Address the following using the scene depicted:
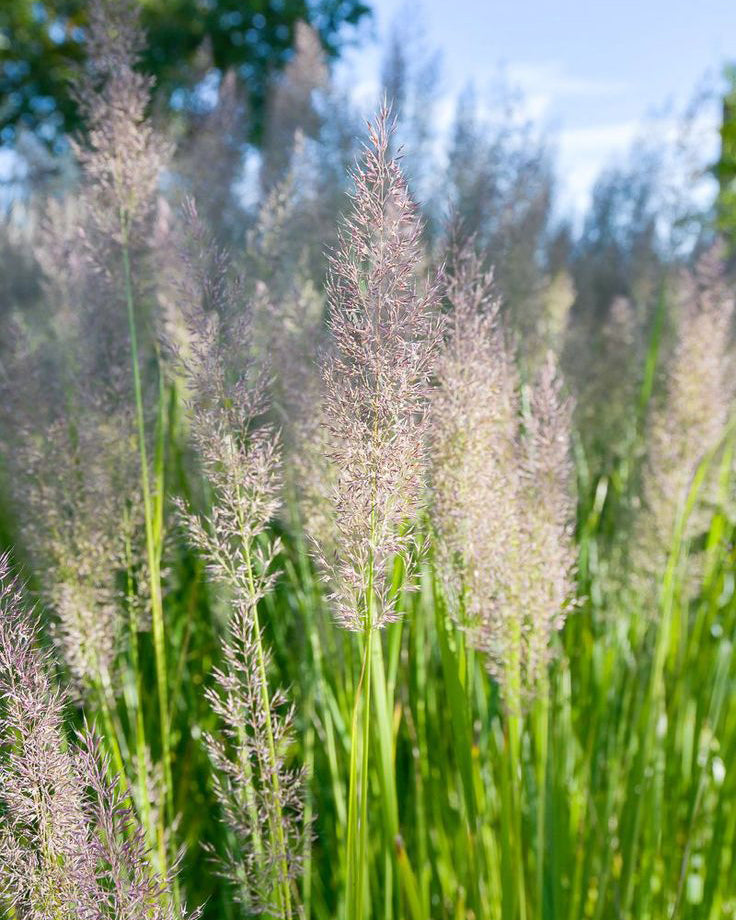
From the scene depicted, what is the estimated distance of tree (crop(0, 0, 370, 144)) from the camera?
31.1 ft

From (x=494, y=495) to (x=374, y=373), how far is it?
38cm

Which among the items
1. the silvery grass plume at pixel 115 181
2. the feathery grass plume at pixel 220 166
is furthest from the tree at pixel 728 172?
the silvery grass plume at pixel 115 181

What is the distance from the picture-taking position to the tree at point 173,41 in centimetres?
949

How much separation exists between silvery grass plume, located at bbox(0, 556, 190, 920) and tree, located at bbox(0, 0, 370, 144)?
9.45 metres

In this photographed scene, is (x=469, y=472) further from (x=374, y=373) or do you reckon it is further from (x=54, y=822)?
(x=54, y=822)

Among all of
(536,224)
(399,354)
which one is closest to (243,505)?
(399,354)

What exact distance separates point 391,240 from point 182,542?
1.28 meters

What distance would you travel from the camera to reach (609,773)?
6.31ft

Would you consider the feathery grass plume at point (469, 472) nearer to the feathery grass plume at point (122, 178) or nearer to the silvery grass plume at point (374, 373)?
the silvery grass plume at point (374, 373)

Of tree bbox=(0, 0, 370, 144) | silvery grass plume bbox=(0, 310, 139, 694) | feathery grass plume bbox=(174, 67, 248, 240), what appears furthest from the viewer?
tree bbox=(0, 0, 370, 144)

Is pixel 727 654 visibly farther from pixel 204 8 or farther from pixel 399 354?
pixel 204 8

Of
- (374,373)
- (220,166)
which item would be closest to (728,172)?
(220,166)

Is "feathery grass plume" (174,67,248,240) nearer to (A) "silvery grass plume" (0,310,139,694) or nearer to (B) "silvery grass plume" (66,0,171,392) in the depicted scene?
(B) "silvery grass plume" (66,0,171,392)


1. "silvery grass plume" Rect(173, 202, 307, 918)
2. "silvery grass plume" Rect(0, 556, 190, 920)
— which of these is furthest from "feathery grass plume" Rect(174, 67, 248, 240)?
"silvery grass plume" Rect(0, 556, 190, 920)
